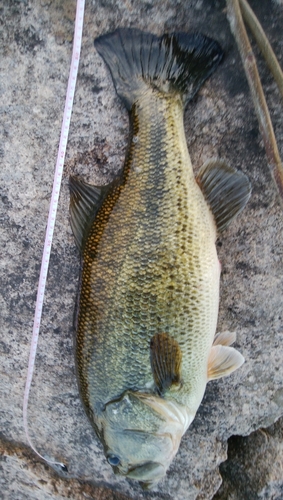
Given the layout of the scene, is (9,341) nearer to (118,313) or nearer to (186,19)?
(118,313)

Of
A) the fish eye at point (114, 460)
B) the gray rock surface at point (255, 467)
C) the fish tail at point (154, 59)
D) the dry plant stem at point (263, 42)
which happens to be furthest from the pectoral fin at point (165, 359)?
the dry plant stem at point (263, 42)

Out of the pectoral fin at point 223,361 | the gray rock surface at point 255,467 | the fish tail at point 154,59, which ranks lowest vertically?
the gray rock surface at point 255,467

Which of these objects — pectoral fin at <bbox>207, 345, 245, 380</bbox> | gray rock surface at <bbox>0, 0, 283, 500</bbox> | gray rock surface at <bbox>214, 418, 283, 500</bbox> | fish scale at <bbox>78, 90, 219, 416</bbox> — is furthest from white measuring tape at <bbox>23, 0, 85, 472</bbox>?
gray rock surface at <bbox>214, 418, 283, 500</bbox>

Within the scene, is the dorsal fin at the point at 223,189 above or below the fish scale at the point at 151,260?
above

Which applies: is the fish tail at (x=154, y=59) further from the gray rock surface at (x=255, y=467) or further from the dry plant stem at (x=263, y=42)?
the gray rock surface at (x=255, y=467)

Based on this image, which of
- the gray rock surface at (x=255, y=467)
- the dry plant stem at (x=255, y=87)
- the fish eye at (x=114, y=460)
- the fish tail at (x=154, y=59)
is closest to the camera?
the dry plant stem at (x=255, y=87)

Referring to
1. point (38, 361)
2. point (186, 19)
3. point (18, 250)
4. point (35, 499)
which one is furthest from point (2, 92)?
point (35, 499)
